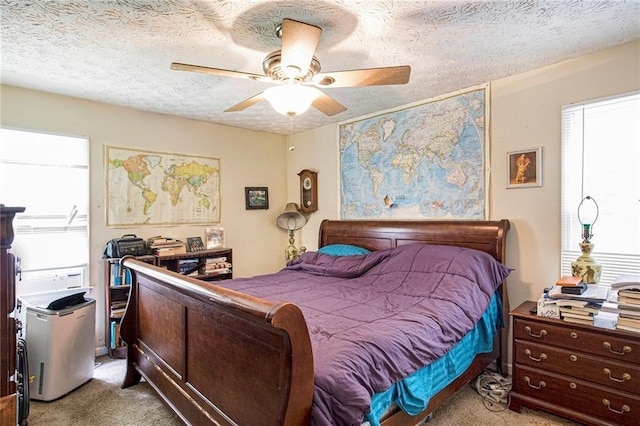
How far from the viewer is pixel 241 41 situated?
84.0 inches

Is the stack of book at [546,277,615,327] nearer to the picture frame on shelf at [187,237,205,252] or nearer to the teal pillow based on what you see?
the teal pillow

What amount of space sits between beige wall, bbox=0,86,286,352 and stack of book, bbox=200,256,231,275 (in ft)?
1.29

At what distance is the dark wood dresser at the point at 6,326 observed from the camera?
1085 mm

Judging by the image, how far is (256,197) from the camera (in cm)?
455

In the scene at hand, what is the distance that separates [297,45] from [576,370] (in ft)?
8.16

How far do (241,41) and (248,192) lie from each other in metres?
2.52

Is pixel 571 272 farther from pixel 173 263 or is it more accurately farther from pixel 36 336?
pixel 36 336

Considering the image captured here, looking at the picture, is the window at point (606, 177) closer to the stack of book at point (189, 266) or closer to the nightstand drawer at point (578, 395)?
the nightstand drawer at point (578, 395)

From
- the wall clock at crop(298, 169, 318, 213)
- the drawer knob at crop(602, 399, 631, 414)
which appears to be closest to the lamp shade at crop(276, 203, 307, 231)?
the wall clock at crop(298, 169, 318, 213)

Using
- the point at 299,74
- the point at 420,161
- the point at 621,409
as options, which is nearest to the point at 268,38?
the point at 299,74

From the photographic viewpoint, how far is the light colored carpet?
217 cm

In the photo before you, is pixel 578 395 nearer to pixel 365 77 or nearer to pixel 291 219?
pixel 365 77

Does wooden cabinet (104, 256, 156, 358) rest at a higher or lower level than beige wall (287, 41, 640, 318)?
lower

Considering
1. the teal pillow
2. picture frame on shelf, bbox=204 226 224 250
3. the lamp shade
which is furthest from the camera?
the lamp shade
